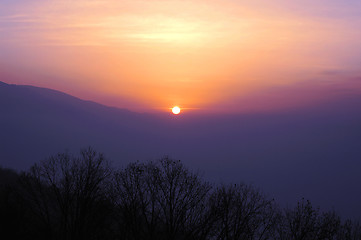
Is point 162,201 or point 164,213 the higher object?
point 162,201

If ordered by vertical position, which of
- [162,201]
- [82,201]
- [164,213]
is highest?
[162,201]

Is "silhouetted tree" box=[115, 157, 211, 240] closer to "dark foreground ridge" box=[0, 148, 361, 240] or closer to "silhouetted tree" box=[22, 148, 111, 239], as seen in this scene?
"dark foreground ridge" box=[0, 148, 361, 240]

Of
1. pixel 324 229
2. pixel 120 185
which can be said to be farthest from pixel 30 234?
pixel 324 229

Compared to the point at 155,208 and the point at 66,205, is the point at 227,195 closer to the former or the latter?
the point at 155,208

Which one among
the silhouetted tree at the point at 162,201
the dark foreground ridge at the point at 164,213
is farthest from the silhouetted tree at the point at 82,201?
the silhouetted tree at the point at 162,201

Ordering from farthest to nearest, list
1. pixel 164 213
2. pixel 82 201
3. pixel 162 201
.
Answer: pixel 82 201 → pixel 162 201 → pixel 164 213

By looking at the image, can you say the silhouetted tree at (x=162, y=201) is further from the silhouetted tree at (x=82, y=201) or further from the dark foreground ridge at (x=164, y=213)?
the silhouetted tree at (x=82, y=201)

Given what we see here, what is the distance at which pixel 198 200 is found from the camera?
41438mm

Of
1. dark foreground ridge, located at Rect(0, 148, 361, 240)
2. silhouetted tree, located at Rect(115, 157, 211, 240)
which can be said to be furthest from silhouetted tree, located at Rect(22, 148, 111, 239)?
silhouetted tree, located at Rect(115, 157, 211, 240)

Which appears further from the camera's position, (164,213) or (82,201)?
(82,201)

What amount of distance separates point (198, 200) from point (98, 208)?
412 inches

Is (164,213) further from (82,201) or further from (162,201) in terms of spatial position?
(82,201)

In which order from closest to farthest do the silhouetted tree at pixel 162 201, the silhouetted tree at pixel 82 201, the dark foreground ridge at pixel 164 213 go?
the silhouetted tree at pixel 162 201
the dark foreground ridge at pixel 164 213
the silhouetted tree at pixel 82 201

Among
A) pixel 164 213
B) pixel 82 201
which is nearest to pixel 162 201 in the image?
pixel 164 213
